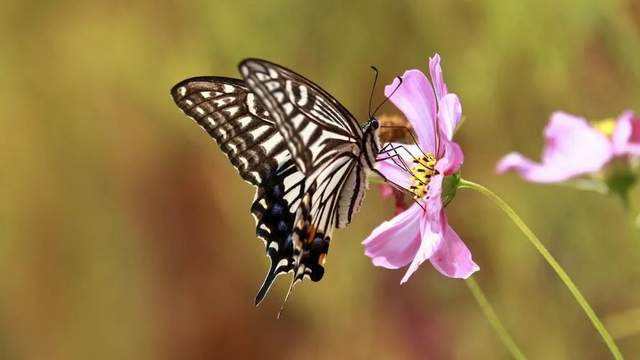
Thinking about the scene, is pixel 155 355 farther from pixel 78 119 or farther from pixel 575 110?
pixel 575 110

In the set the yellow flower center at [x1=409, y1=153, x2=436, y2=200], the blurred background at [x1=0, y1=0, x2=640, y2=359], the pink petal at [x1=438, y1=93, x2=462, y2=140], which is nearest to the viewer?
the pink petal at [x1=438, y1=93, x2=462, y2=140]

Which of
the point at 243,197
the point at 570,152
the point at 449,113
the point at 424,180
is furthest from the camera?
the point at 243,197

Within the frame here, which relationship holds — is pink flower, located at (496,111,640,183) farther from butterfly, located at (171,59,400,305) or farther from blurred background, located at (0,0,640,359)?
blurred background, located at (0,0,640,359)

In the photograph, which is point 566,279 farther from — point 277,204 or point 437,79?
point 277,204

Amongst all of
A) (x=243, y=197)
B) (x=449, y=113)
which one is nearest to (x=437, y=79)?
(x=449, y=113)

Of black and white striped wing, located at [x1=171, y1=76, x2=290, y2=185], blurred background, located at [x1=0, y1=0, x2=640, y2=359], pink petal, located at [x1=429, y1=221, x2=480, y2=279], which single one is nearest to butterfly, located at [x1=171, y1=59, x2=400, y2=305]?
black and white striped wing, located at [x1=171, y1=76, x2=290, y2=185]

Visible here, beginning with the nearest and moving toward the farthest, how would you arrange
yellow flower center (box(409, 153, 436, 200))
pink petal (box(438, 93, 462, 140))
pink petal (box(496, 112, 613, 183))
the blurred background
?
pink petal (box(496, 112, 613, 183)), pink petal (box(438, 93, 462, 140)), yellow flower center (box(409, 153, 436, 200)), the blurred background

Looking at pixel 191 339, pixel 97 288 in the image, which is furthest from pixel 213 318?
pixel 97 288
